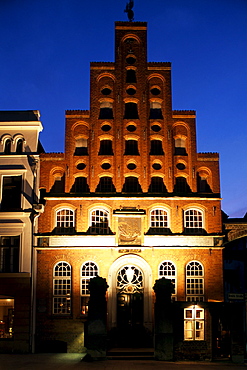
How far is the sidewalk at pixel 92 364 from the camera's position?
2202 centimetres

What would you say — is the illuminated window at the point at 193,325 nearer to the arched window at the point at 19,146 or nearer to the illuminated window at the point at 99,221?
the illuminated window at the point at 99,221

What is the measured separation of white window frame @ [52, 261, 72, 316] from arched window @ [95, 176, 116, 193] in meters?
4.78

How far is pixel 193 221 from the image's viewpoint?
3003 centimetres

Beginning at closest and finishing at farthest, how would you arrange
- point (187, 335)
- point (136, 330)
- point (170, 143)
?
point (187, 335) → point (136, 330) → point (170, 143)

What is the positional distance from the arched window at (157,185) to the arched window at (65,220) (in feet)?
16.3

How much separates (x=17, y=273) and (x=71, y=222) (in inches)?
168

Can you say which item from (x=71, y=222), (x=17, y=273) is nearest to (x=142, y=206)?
(x=71, y=222)

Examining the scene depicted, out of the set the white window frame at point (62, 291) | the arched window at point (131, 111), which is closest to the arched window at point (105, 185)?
the arched window at point (131, 111)

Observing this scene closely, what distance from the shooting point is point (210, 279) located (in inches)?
1144

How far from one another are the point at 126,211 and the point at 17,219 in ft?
20.8

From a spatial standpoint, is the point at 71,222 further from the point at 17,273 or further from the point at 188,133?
the point at 188,133

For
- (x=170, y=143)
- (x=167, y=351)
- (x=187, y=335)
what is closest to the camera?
(x=167, y=351)

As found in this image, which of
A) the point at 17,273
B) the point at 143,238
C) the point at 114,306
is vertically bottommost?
the point at 114,306

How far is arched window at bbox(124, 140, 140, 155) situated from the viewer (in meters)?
30.9
